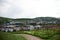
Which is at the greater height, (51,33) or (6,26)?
(6,26)

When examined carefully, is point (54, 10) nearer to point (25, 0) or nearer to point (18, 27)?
point (25, 0)

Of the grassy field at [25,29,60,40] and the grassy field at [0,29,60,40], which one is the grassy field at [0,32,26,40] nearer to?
the grassy field at [0,29,60,40]

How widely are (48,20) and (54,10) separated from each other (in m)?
0.17

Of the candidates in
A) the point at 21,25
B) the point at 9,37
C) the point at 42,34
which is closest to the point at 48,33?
the point at 42,34

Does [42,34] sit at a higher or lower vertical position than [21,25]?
lower

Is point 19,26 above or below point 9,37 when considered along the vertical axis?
above

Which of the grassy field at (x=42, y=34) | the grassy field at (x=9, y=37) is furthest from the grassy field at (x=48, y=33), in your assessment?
the grassy field at (x=9, y=37)

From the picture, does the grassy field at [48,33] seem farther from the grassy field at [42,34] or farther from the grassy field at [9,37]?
the grassy field at [9,37]

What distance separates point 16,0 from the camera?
171cm

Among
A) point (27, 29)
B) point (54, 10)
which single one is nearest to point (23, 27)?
point (27, 29)

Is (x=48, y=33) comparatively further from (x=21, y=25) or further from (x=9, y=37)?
(x=9, y=37)

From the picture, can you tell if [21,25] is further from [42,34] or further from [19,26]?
[42,34]

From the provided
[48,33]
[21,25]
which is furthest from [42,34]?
[21,25]

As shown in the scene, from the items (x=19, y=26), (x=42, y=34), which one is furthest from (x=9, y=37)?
(x=42, y=34)
